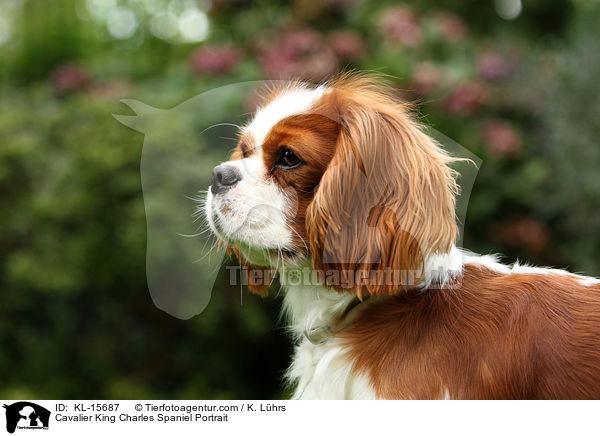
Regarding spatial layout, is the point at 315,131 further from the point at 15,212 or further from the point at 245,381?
the point at 15,212

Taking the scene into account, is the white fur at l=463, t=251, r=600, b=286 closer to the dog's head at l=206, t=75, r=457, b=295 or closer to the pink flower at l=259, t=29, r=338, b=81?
the dog's head at l=206, t=75, r=457, b=295

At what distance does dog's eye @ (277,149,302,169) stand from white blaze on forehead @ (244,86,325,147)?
3.5 inches

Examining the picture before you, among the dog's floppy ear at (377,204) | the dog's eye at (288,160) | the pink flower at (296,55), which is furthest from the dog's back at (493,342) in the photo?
the pink flower at (296,55)

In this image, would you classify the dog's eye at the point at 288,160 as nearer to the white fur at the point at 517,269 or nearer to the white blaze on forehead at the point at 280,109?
the white blaze on forehead at the point at 280,109

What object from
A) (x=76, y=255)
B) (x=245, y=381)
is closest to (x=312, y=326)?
(x=245, y=381)

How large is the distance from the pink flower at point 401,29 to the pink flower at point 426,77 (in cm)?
36

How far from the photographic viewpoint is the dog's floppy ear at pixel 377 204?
5.76ft

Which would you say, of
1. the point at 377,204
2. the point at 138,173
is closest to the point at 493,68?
the point at 138,173

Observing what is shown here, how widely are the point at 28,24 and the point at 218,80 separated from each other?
3.39 metres

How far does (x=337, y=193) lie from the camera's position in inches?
68.7

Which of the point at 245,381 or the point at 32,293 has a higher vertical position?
the point at 32,293

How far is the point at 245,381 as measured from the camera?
386 cm

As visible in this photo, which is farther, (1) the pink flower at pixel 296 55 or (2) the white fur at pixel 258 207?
(1) the pink flower at pixel 296 55

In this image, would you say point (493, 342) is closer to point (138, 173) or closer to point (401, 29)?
point (138, 173)
